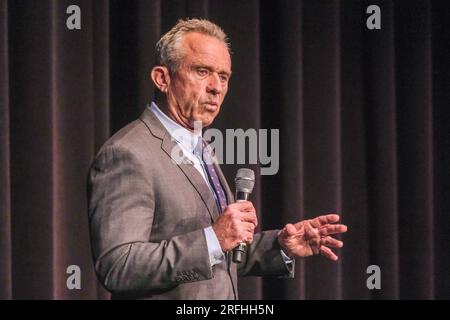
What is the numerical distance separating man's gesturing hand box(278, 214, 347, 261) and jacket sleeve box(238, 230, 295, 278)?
0.14ft

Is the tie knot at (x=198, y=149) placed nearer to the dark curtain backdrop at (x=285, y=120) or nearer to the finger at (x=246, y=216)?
the finger at (x=246, y=216)

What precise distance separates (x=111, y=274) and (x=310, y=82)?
46.3 inches

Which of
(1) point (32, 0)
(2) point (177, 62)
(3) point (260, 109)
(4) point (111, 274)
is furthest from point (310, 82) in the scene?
(4) point (111, 274)

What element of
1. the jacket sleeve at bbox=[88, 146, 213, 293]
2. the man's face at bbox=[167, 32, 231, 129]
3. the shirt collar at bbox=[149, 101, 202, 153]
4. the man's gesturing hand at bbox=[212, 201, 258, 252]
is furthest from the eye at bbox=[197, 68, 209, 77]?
the man's gesturing hand at bbox=[212, 201, 258, 252]

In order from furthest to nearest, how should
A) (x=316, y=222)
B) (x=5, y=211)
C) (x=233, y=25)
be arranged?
1. (x=233, y=25)
2. (x=5, y=211)
3. (x=316, y=222)

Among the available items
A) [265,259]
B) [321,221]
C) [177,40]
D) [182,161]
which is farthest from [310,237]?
[177,40]

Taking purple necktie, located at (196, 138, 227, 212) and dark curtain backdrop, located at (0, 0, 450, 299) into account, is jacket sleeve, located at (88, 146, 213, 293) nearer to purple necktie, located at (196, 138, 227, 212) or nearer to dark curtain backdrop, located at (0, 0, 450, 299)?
purple necktie, located at (196, 138, 227, 212)

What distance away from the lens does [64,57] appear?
2455 millimetres

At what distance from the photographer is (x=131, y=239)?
186 centimetres

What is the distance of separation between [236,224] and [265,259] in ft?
1.33

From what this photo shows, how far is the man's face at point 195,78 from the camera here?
213 cm

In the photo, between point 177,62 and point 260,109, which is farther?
point 260,109

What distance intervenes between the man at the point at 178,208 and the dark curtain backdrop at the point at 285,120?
0.40 m
